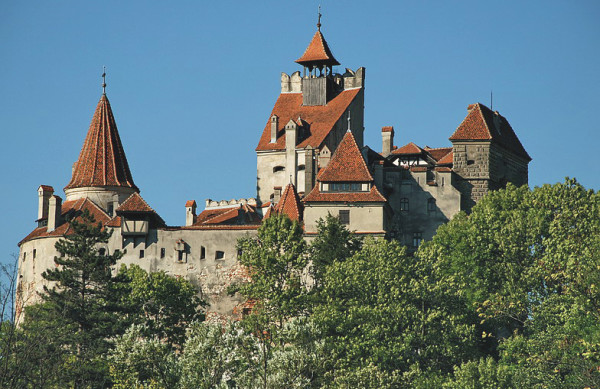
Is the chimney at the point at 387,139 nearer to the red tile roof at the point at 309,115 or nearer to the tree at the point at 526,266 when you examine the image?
the red tile roof at the point at 309,115

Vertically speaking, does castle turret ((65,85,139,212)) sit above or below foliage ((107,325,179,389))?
above

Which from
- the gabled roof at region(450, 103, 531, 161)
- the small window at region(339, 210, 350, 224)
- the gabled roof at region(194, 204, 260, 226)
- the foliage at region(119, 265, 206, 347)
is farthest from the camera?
the gabled roof at region(194, 204, 260, 226)

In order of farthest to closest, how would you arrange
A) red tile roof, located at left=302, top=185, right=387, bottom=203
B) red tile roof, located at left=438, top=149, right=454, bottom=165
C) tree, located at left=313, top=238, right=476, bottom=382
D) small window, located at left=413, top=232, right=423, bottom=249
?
red tile roof, located at left=438, top=149, right=454, bottom=165
small window, located at left=413, top=232, right=423, bottom=249
red tile roof, located at left=302, top=185, right=387, bottom=203
tree, located at left=313, top=238, right=476, bottom=382

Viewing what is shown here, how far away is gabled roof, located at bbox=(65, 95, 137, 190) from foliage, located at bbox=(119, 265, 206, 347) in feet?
48.6

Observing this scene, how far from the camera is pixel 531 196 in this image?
265ft

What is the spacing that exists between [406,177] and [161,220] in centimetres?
1718

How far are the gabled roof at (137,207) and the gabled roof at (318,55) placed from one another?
21716 mm

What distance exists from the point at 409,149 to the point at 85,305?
1191 inches

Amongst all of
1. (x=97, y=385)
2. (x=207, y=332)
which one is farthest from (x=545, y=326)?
(x=97, y=385)

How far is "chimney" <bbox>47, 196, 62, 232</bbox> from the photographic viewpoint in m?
95.8

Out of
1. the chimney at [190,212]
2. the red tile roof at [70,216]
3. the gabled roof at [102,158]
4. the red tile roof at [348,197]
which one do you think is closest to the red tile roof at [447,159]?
the red tile roof at [348,197]

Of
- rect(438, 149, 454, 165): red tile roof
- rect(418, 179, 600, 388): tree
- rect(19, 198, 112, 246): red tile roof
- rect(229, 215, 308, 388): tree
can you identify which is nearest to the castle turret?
rect(19, 198, 112, 246): red tile roof

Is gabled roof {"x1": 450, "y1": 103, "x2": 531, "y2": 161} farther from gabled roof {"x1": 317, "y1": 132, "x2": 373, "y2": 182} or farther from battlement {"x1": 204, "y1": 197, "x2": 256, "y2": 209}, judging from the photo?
battlement {"x1": 204, "y1": 197, "x2": 256, "y2": 209}

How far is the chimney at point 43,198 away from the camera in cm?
9912
